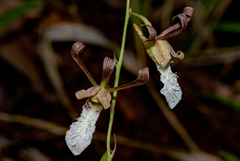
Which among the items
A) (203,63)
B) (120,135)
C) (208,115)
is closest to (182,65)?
(203,63)

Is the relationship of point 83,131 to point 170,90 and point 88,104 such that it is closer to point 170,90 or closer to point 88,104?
point 88,104

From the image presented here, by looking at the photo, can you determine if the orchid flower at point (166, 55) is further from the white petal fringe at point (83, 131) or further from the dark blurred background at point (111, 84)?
the dark blurred background at point (111, 84)

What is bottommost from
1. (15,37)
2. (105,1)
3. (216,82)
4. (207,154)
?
(207,154)

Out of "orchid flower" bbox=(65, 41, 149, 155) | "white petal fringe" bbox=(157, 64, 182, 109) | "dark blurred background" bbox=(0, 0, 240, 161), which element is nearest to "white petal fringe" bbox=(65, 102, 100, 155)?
"orchid flower" bbox=(65, 41, 149, 155)

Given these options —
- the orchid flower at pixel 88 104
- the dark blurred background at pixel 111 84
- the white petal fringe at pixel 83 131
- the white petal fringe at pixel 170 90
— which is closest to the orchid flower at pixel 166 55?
the white petal fringe at pixel 170 90

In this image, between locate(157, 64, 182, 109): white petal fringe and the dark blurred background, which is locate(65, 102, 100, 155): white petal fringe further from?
the dark blurred background

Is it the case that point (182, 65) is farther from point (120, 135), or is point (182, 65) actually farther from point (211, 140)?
point (120, 135)
